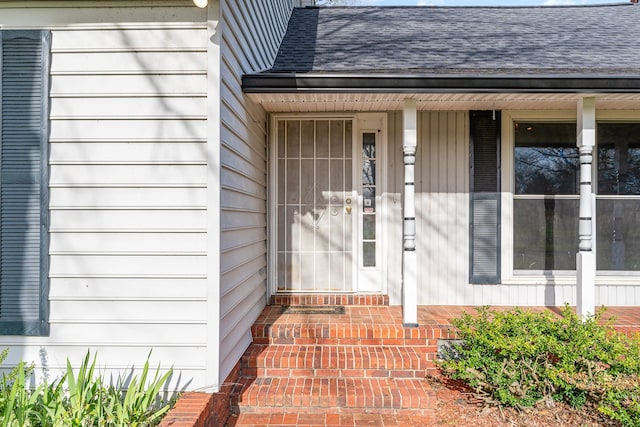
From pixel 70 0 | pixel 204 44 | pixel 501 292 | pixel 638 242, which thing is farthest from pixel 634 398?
pixel 70 0

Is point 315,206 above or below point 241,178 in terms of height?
below

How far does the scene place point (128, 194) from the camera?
2.51 meters

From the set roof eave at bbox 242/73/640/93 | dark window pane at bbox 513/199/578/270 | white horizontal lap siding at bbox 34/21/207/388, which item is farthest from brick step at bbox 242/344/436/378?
roof eave at bbox 242/73/640/93

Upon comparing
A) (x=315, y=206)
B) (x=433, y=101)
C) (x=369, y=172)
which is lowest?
(x=315, y=206)

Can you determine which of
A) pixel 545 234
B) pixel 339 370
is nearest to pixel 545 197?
pixel 545 234

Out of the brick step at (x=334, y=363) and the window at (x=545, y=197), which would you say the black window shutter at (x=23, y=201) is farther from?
the window at (x=545, y=197)

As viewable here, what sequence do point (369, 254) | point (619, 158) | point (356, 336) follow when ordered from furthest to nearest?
point (369, 254) < point (619, 158) < point (356, 336)

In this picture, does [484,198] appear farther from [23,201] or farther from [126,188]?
[23,201]

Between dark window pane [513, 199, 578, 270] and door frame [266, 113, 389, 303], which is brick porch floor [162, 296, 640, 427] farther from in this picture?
dark window pane [513, 199, 578, 270]

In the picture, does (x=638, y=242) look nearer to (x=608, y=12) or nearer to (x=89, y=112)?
(x=608, y=12)

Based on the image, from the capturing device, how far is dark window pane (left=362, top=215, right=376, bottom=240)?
4.24 meters

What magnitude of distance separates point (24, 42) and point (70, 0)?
41 cm

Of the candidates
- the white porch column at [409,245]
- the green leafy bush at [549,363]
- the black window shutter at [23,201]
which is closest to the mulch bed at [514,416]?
the green leafy bush at [549,363]

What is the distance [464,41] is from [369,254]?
8.71ft
